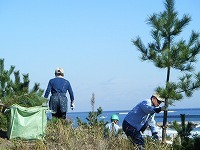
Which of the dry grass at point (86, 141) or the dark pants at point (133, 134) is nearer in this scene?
the dry grass at point (86, 141)

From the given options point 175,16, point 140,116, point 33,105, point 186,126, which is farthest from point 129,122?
point 175,16

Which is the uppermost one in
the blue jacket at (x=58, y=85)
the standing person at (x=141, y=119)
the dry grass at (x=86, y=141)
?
the blue jacket at (x=58, y=85)

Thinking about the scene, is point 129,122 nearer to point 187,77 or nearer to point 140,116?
point 140,116

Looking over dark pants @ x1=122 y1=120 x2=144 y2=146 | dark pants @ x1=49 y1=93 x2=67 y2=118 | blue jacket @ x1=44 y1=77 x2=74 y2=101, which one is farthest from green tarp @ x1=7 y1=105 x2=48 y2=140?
dark pants @ x1=122 y1=120 x2=144 y2=146

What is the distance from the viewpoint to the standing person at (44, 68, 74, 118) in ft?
Result: 30.7

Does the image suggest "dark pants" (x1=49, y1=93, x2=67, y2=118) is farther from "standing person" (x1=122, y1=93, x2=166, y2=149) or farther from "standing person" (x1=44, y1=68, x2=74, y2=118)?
"standing person" (x1=122, y1=93, x2=166, y2=149)

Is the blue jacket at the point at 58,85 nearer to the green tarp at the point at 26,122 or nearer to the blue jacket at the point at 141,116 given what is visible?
the green tarp at the point at 26,122

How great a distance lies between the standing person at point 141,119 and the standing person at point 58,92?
1957mm

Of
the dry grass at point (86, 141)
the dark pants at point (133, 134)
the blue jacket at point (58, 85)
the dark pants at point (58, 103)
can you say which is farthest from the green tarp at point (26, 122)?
the dark pants at point (133, 134)

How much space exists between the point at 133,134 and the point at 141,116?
0.34 meters

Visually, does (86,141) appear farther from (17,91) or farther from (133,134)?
(17,91)

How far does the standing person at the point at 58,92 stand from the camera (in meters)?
9.37

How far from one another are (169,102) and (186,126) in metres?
1.41

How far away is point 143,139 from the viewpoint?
7531mm
